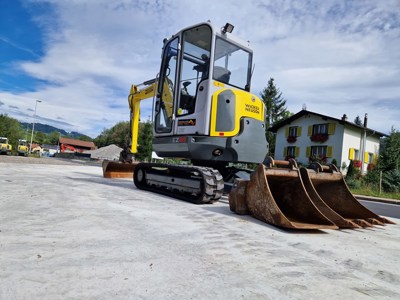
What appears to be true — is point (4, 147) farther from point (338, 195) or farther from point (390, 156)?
point (338, 195)

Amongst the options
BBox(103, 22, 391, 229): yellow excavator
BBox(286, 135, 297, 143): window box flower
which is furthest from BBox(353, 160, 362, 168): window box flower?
BBox(103, 22, 391, 229): yellow excavator

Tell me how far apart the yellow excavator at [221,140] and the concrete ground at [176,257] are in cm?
54

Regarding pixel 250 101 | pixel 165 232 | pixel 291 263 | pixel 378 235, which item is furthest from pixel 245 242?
pixel 250 101

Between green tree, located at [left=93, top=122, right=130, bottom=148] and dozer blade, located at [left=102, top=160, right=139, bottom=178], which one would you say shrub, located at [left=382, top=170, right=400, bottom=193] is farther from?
green tree, located at [left=93, top=122, right=130, bottom=148]

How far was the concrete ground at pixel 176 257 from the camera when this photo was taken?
1872mm

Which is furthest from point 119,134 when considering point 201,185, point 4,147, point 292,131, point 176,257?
point 176,257

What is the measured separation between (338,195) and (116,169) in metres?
6.87

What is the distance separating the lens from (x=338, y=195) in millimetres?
4832

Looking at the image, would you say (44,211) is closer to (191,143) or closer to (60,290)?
(60,290)

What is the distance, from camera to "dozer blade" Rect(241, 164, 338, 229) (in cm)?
381

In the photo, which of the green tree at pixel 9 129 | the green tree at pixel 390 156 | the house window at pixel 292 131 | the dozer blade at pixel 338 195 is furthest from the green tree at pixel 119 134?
the dozer blade at pixel 338 195

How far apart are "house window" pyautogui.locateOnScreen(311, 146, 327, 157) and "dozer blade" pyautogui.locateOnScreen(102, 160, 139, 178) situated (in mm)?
24011

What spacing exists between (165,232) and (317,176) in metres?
2.62

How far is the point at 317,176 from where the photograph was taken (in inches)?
185
